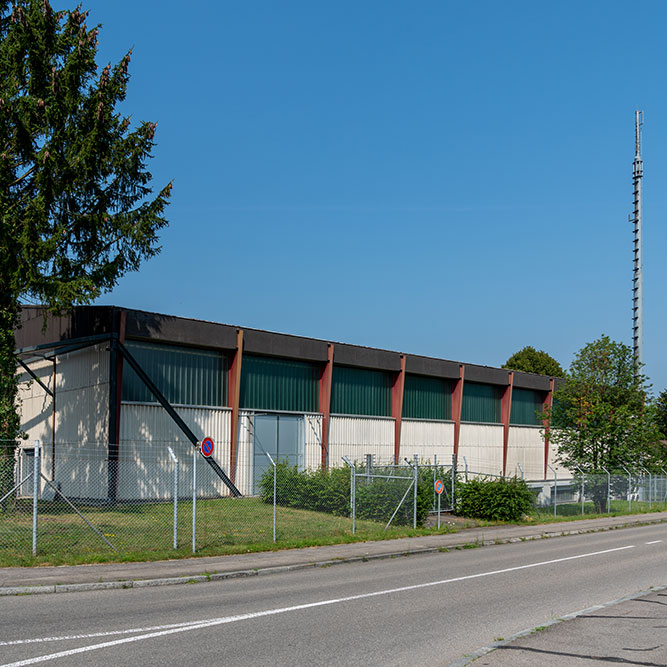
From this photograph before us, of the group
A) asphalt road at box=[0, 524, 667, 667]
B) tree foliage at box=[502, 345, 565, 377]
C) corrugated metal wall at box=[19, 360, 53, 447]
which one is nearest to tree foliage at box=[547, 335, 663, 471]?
asphalt road at box=[0, 524, 667, 667]

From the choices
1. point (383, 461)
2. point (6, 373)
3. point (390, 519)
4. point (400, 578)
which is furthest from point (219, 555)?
point (383, 461)

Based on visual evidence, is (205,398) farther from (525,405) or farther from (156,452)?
(525,405)

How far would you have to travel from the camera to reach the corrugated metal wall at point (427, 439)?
1567 inches

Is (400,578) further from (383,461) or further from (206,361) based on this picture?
(383,461)

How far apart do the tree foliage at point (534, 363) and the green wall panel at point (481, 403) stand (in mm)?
36412

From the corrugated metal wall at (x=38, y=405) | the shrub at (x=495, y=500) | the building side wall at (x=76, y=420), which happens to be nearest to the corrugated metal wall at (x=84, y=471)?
the building side wall at (x=76, y=420)

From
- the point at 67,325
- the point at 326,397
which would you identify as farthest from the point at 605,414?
the point at 67,325

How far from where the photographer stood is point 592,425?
3872cm

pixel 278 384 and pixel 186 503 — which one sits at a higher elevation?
pixel 278 384

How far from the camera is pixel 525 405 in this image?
4956 centimetres

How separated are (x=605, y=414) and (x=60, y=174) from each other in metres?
27.5

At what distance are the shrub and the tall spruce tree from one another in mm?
14495

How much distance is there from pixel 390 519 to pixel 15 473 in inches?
426

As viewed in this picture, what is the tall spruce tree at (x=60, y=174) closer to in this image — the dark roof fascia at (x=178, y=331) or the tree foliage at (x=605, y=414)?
the dark roof fascia at (x=178, y=331)
